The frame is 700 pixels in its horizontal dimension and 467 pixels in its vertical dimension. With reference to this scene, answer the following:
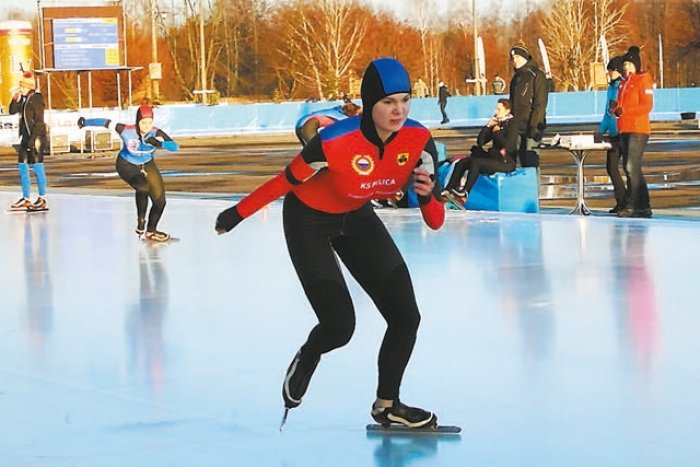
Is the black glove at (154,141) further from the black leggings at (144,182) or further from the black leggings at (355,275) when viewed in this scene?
the black leggings at (355,275)

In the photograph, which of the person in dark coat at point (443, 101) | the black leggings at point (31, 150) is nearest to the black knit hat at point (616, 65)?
the black leggings at point (31, 150)

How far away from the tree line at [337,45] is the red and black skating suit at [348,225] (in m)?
63.0

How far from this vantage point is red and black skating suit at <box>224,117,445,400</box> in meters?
5.40

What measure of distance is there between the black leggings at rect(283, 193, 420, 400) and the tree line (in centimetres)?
6301

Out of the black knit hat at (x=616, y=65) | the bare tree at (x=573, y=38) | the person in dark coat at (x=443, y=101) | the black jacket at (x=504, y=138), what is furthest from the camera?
the bare tree at (x=573, y=38)

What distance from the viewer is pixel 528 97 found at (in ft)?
48.4

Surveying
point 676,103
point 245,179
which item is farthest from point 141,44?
point 245,179

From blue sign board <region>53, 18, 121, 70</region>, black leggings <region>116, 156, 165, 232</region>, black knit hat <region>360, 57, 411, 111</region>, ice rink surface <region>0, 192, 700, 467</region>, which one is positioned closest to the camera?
black knit hat <region>360, 57, 411, 111</region>

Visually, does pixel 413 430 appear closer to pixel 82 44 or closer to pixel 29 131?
pixel 29 131

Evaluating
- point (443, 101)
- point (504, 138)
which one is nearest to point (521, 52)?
point (504, 138)

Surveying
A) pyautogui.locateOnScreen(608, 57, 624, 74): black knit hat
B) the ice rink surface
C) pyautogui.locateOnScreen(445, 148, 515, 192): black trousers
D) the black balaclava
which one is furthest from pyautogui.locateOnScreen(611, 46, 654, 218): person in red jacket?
the black balaclava

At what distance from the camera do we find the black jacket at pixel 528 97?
1469 cm

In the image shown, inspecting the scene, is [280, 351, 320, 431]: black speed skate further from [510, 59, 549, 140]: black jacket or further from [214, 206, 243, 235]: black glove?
[510, 59, 549, 140]: black jacket

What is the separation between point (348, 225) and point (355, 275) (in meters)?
0.20
